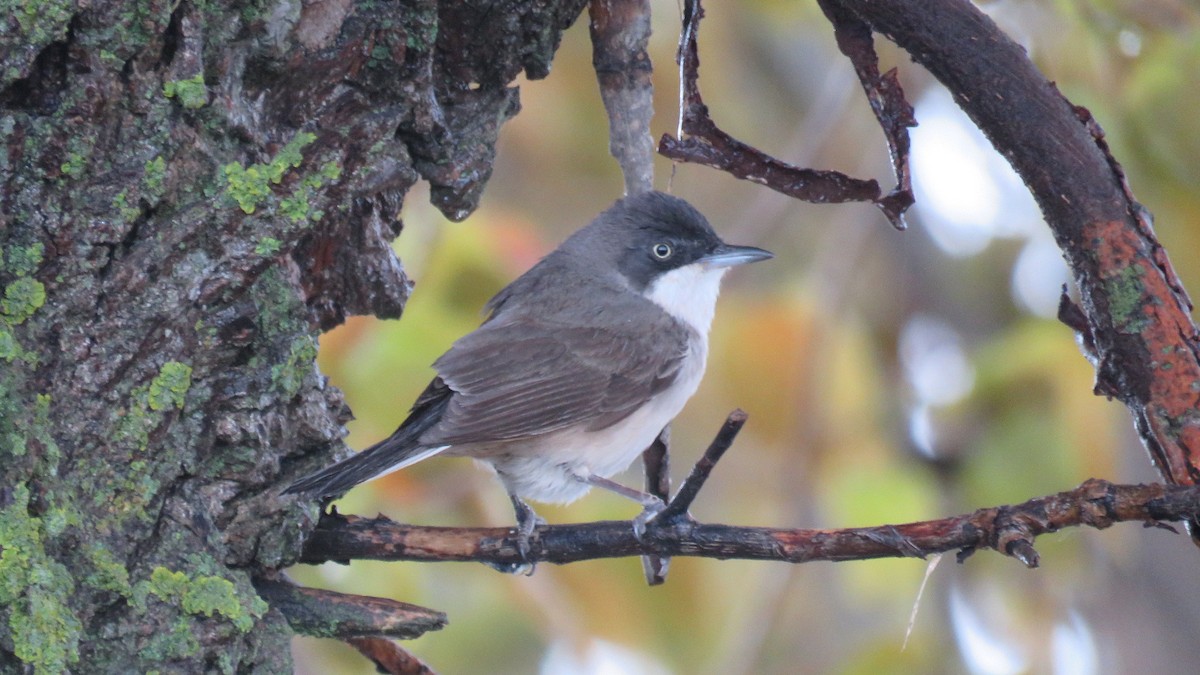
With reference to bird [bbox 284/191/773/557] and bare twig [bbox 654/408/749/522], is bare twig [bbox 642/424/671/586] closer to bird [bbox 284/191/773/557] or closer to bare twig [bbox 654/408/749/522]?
bird [bbox 284/191/773/557]

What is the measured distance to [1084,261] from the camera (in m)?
2.52

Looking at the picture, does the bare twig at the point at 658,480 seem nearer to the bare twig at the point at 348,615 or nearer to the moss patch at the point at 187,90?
the bare twig at the point at 348,615

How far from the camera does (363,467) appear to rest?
9.39 ft

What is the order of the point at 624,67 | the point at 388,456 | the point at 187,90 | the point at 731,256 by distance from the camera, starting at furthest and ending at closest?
the point at 731,256
the point at 624,67
the point at 388,456
the point at 187,90

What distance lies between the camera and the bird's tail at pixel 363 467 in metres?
2.68

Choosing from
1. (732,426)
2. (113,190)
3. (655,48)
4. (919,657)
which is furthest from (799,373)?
(113,190)

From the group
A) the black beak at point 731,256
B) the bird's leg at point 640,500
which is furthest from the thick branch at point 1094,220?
the black beak at point 731,256

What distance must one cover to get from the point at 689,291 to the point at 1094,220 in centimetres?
211

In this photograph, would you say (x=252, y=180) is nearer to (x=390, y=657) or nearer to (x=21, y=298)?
(x=21, y=298)

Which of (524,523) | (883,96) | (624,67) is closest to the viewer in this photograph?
(883,96)

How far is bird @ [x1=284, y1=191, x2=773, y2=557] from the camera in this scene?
11.8 ft

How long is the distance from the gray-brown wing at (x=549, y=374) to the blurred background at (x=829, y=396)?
0.35 m

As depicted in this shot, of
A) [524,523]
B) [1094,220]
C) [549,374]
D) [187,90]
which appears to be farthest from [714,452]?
[549,374]

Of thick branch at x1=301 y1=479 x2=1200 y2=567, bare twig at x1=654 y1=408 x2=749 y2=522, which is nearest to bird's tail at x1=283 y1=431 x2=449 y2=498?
thick branch at x1=301 y1=479 x2=1200 y2=567
